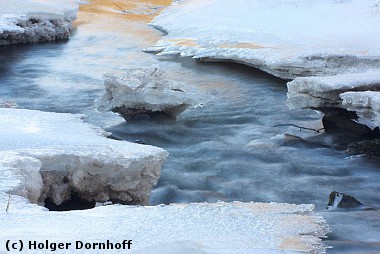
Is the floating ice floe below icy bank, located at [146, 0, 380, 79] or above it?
below

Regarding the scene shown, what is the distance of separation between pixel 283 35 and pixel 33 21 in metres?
4.92

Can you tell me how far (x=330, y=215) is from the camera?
12.5 feet

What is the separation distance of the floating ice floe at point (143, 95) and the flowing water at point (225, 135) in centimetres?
15

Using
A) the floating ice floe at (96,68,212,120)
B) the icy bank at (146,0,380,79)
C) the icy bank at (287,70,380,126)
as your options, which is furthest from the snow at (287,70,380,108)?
the icy bank at (146,0,380,79)

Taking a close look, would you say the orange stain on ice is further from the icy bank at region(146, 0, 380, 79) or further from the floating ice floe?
the floating ice floe

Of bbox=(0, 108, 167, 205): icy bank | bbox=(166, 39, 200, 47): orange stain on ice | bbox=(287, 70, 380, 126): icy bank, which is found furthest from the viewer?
bbox=(166, 39, 200, 47): orange stain on ice

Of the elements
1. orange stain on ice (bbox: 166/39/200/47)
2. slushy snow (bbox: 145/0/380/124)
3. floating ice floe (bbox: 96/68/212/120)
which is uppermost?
slushy snow (bbox: 145/0/380/124)

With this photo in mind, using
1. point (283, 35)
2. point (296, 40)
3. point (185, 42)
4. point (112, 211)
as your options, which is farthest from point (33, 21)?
point (112, 211)

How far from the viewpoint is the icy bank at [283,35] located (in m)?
7.50

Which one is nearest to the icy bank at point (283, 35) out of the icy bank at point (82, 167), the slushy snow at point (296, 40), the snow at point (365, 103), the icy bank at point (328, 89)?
the slushy snow at point (296, 40)

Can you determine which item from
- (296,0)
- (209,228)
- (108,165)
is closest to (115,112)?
(108,165)

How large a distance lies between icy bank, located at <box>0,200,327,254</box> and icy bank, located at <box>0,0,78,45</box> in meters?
8.38

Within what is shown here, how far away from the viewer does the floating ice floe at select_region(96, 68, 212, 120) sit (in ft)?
20.4

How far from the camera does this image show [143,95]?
625cm
